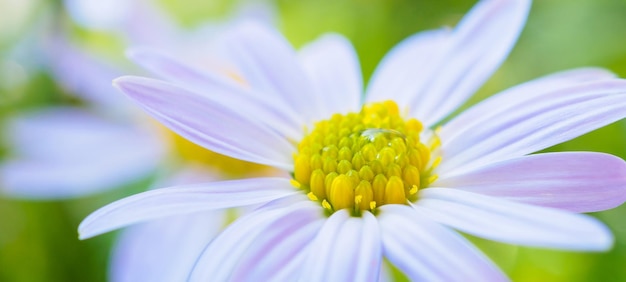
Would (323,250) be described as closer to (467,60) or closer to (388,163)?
(388,163)

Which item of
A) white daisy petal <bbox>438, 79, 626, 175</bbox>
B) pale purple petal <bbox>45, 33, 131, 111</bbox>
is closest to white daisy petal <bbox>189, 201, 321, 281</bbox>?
white daisy petal <bbox>438, 79, 626, 175</bbox>

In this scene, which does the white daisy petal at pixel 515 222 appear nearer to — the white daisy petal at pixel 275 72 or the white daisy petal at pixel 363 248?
the white daisy petal at pixel 363 248

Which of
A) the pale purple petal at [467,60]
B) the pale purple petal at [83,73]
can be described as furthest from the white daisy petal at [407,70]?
the pale purple petal at [83,73]

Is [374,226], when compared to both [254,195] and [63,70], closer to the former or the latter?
[254,195]

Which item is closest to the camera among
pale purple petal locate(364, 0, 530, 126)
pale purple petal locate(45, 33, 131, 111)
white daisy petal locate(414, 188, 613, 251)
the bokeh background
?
white daisy petal locate(414, 188, 613, 251)

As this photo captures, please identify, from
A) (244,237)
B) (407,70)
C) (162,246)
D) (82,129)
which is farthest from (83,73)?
(244,237)

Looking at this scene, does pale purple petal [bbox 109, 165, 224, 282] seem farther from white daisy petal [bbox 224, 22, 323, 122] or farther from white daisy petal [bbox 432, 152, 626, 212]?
white daisy petal [bbox 432, 152, 626, 212]

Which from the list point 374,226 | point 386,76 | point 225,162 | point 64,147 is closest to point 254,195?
point 374,226
